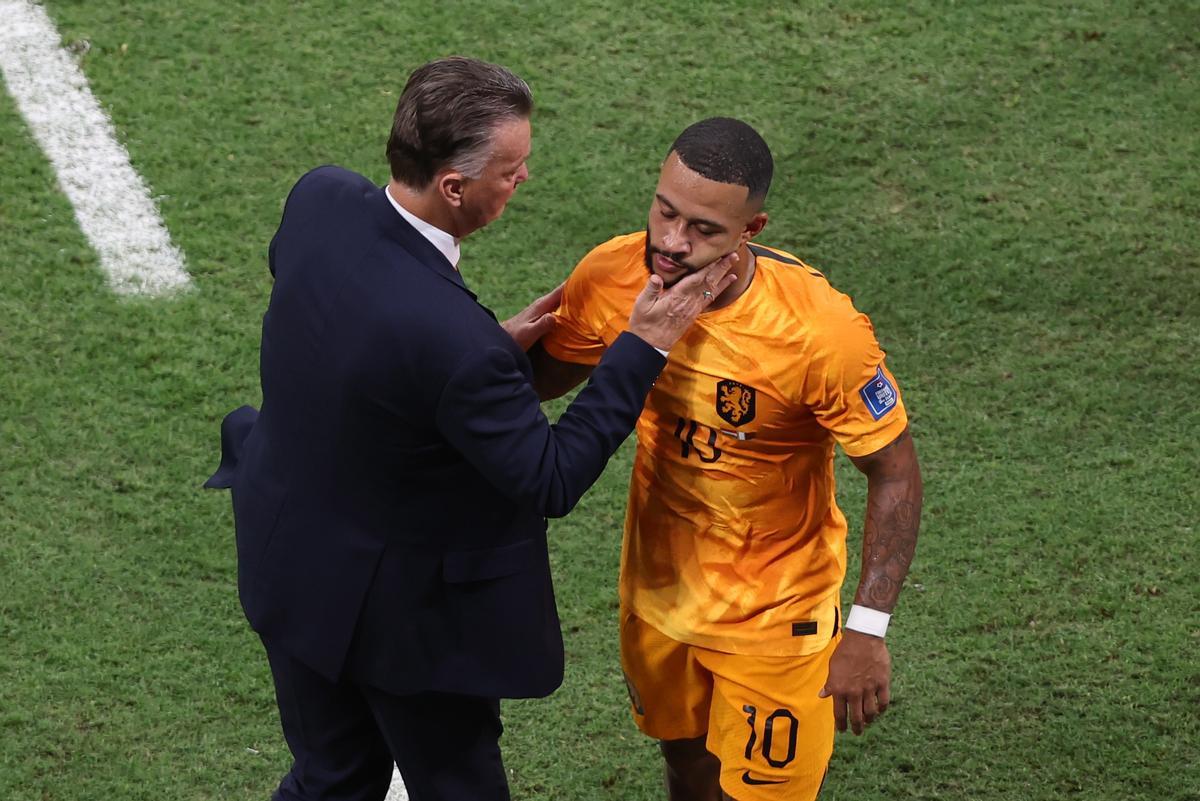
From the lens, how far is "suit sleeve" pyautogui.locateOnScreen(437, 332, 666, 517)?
3.04 metres

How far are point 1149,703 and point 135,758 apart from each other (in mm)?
2992

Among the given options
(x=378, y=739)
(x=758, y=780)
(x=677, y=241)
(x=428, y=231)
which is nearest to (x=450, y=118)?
(x=428, y=231)

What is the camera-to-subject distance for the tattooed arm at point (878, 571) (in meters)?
3.45

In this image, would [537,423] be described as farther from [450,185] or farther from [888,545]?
[888,545]

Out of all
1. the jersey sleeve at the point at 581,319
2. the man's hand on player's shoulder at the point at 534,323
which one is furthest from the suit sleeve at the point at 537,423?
the man's hand on player's shoulder at the point at 534,323

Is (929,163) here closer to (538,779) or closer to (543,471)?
(538,779)

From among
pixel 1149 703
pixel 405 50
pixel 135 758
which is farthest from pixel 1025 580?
pixel 405 50

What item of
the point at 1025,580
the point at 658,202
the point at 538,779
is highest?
the point at 658,202

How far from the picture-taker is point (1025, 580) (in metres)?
5.24

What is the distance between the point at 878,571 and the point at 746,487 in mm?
354

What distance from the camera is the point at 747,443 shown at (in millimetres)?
3568

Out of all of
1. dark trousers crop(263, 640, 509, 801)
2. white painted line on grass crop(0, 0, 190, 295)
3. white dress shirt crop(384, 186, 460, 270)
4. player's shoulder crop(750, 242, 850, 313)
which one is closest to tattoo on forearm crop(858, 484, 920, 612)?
player's shoulder crop(750, 242, 850, 313)

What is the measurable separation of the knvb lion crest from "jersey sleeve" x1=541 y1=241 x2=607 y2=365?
0.37m

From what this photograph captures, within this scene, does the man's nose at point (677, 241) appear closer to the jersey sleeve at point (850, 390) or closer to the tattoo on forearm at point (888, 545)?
the jersey sleeve at point (850, 390)
